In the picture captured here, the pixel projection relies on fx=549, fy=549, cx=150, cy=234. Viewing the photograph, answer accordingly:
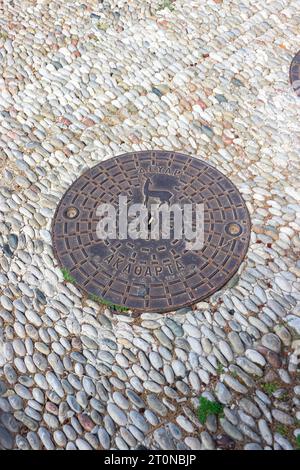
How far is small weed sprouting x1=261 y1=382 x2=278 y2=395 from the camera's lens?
344 cm

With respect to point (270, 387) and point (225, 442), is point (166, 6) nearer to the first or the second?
point (270, 387)

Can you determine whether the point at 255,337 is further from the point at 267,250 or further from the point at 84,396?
the point at 84,396

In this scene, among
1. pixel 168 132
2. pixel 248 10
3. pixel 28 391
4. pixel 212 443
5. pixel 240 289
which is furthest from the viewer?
pixel 248 10

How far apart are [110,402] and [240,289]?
1.21 m

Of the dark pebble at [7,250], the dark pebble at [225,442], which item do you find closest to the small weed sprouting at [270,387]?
the dark pebble at [225,442]

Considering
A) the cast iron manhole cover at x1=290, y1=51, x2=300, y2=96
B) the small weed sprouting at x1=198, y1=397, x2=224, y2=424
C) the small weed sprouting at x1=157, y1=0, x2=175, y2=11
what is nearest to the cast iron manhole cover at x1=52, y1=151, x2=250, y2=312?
the small weed sprouting at x1=198, y1=397, x2=224, y2=424

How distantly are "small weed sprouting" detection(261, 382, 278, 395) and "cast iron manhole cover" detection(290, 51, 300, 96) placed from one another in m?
2.85

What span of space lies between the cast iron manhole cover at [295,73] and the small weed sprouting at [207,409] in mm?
3078

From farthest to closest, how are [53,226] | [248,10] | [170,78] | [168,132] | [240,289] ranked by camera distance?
[248,10] < [170,78] < [168,132] < [53,226] < [240,289]

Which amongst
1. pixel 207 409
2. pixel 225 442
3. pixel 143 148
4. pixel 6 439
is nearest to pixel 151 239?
pixel 143 148

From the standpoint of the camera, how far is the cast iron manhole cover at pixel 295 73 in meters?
5.16

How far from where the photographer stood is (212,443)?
327cm

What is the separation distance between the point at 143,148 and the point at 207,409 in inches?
91.4

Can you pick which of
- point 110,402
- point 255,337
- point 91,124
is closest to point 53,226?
point 91,124
